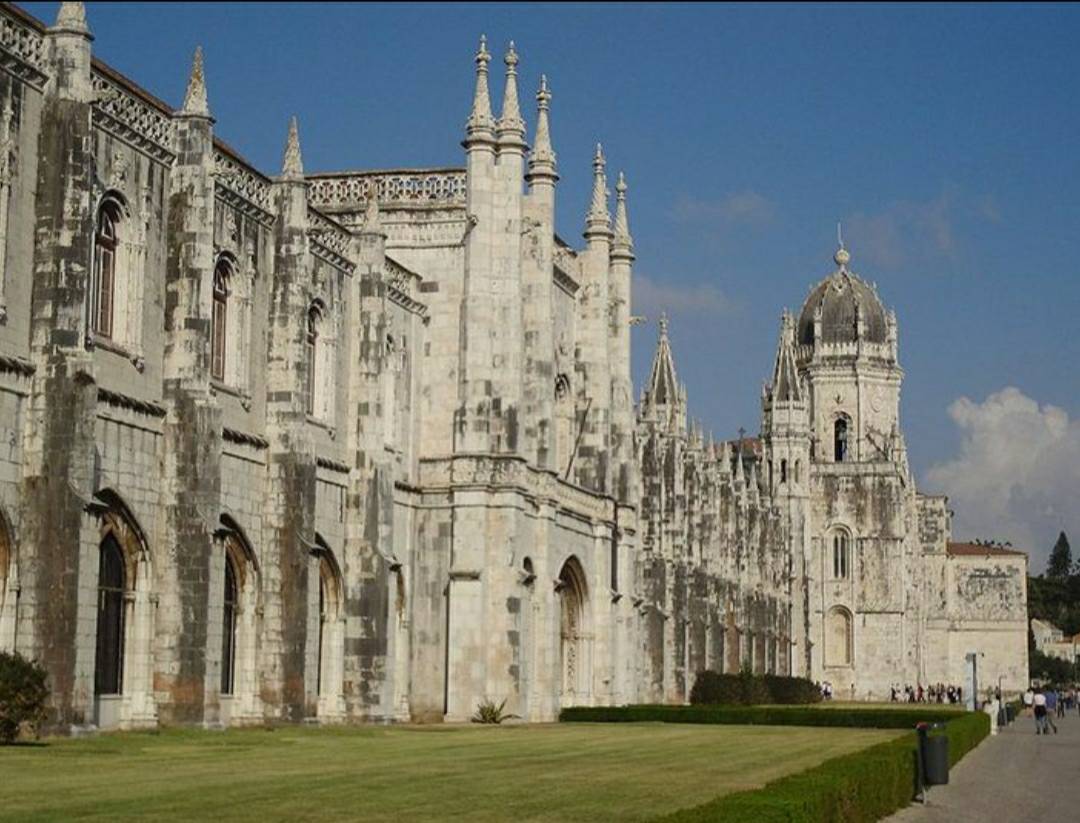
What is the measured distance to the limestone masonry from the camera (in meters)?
31.2

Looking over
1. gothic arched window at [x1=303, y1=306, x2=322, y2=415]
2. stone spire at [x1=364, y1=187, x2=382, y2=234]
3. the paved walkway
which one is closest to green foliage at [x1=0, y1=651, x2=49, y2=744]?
the paved walkway

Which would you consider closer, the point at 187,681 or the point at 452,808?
the point at 452,808

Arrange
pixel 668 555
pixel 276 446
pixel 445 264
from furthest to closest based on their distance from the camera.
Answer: pixel 668 555 < pixel 445 264 < pixel 276 446

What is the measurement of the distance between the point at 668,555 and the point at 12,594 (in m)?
50.1

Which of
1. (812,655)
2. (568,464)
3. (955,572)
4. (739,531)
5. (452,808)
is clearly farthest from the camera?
(955,572)

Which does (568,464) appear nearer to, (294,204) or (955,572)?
(294,204)

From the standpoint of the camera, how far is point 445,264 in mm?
51750

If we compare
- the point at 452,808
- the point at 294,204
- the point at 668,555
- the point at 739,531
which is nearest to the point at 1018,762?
the point at 294,204

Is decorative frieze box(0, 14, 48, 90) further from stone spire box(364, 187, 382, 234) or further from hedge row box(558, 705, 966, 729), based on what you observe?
hedge row box(558, 705, 966, 729)

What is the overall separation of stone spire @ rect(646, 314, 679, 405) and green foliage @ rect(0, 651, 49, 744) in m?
68.0

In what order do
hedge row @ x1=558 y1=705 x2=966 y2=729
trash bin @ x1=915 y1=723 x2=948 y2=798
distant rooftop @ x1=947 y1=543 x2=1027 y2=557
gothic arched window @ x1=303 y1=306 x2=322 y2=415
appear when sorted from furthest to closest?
distant rooftop @ x1=947 y1=543 x2=1027 y2=557 < hedge row @ x1=558 y1=705 x2=966 y2=729 < gothic arched window @ x1=303 y1=306 x2=322 y2=415 < trash bin @ x1=915 y1=723 x2=948 y2=798

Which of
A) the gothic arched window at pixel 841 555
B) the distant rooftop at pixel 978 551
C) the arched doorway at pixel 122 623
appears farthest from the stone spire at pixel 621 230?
the distant rooftop at pixel 978 551

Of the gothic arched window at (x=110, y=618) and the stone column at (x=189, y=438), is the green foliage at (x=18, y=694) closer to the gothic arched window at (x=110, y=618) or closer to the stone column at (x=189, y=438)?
the gothic arched window at (x=110, y=618)

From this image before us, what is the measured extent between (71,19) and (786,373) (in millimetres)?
94005
